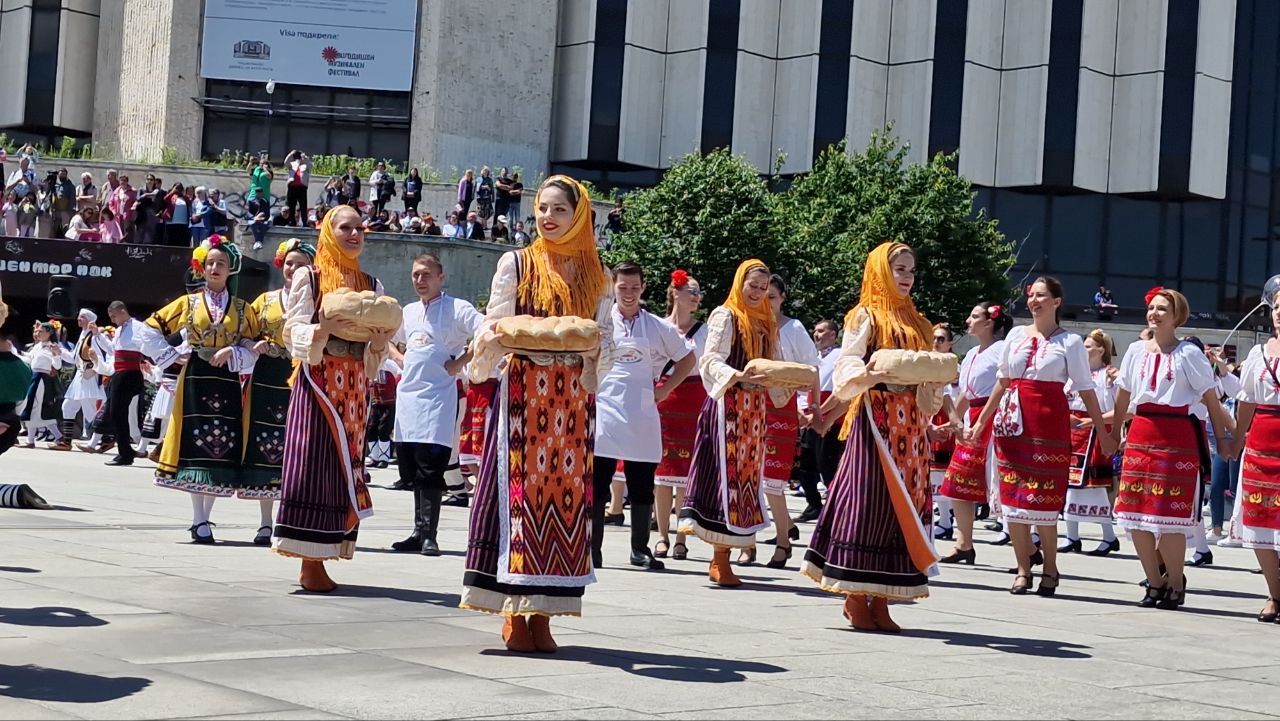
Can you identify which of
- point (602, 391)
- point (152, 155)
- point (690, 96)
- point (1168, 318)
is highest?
point (690, 96)

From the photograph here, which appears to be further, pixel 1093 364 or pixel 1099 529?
pixel 1099 529

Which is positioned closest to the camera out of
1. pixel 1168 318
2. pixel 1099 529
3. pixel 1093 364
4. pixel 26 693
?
A: pixel 26 693

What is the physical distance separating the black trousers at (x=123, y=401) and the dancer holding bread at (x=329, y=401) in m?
11.2

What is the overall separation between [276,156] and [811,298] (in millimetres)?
18509

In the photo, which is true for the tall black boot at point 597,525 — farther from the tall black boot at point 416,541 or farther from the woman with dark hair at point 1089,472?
the woman with dark hair at point 1089,472

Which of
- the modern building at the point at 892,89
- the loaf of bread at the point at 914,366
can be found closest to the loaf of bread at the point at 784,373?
the loaf of bread at the point at 914,366

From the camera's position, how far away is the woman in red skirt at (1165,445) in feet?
31.0

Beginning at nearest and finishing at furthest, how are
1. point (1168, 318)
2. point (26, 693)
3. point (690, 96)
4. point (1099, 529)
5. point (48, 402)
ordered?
point (26, 693) → point (1168, 318) → point (1099, 529) → point (48, 402) → point (690, 96)

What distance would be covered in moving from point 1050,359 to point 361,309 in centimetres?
444

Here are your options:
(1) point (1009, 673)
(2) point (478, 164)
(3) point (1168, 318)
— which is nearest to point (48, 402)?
(3) point (1168, 318)

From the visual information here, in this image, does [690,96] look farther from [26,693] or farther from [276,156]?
[26,693]

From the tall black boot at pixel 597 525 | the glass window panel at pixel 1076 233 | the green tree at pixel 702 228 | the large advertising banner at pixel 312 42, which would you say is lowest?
the tall black boot at pixel 597 525

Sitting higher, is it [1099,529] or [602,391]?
[602,391]

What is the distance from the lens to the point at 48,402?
73.7 ft
